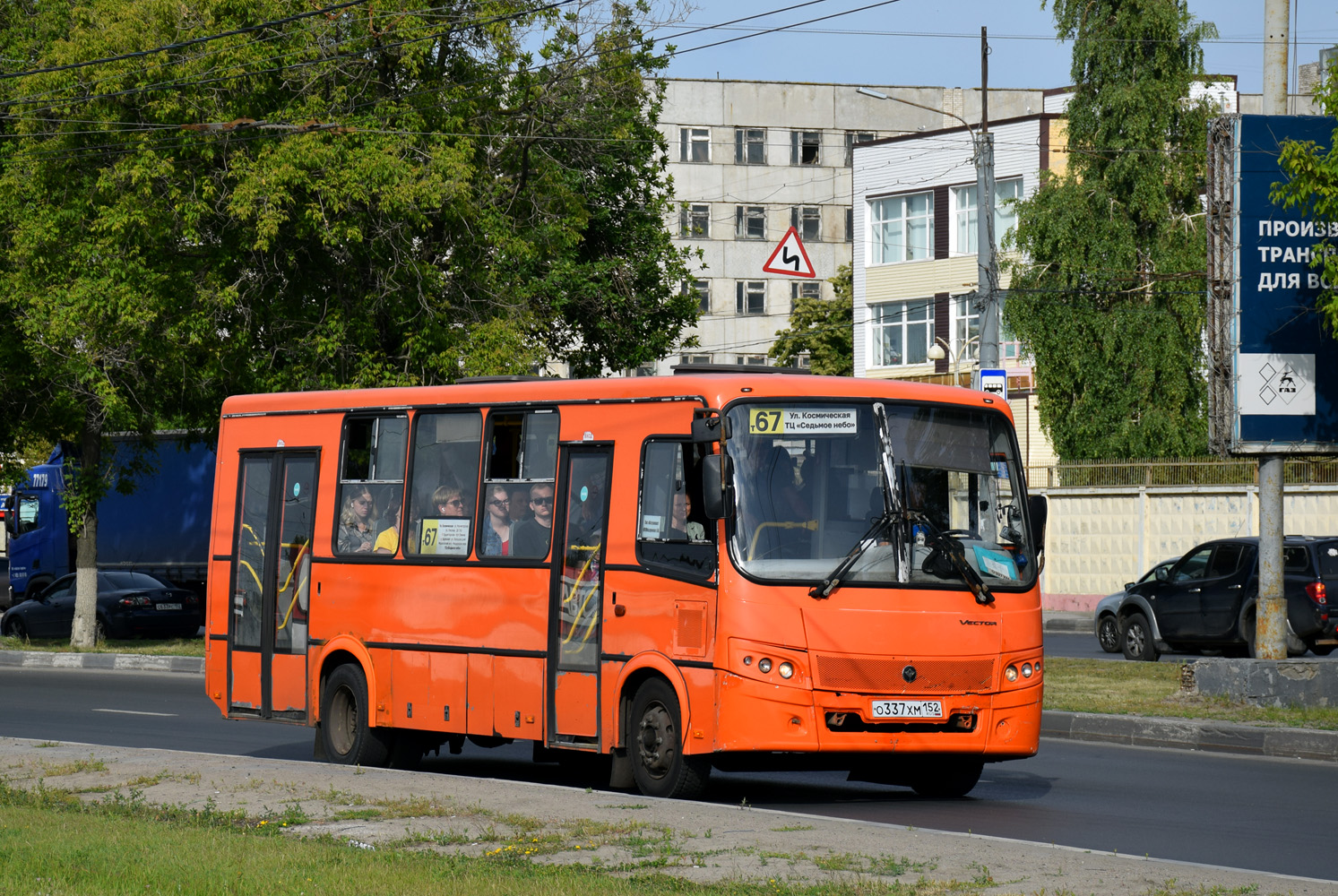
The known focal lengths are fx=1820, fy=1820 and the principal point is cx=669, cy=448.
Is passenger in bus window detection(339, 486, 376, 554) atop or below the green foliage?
below

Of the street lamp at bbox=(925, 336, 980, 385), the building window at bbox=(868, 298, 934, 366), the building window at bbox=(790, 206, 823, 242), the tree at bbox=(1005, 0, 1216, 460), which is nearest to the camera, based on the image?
the tree at bbox=(1005, 0, 1216, 460)

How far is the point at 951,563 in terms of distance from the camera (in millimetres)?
11602

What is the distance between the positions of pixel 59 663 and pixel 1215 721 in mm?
18087

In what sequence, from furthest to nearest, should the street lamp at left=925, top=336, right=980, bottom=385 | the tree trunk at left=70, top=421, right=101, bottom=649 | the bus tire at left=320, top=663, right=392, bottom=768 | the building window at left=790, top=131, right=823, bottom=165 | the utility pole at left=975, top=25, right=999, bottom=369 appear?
1. the building window at left=790, top=131, right=823, bottom=165
2. the street lamp at left=925, top=336, right=980, bottom=385
3. the tree trunk at left=70, top=421, right=101, bottom=649
4. the utility pole at left=975, top=25, right=999, bottom=369
5. the bus tire at left=320, top=663, right=392, bottom=768

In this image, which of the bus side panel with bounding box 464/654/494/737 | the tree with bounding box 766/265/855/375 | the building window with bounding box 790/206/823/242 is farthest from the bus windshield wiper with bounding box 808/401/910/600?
the building window with bounding box 790/206/823/242

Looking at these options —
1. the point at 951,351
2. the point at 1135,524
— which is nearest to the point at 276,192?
the point at 1135,524

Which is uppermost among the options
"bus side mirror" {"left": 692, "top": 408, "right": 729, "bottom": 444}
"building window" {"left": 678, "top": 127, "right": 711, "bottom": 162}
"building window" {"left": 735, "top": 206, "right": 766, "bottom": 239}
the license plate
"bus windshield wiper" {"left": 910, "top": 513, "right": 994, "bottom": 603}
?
"building window" {"left": 678, "top": 127, "right": 711, "bottom": 162}

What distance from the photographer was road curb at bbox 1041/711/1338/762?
14.9 m

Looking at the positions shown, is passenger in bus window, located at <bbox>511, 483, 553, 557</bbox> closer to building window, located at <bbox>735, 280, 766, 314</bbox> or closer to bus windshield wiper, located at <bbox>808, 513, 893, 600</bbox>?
bus windshield wiper, located at <bbox>808, 513, 893, 600</bbox>

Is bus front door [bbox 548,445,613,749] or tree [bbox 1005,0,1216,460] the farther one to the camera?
tree [bbox 1005,0,1216,460]

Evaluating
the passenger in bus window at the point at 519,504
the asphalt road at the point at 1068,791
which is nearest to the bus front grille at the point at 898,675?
the asphalt road at the point at 1068,791

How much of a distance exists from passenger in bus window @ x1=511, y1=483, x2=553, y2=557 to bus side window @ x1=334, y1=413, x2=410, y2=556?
1.47m

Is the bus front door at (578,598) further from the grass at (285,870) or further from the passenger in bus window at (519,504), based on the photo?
the grass at (285,870)

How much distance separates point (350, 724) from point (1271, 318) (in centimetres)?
939
